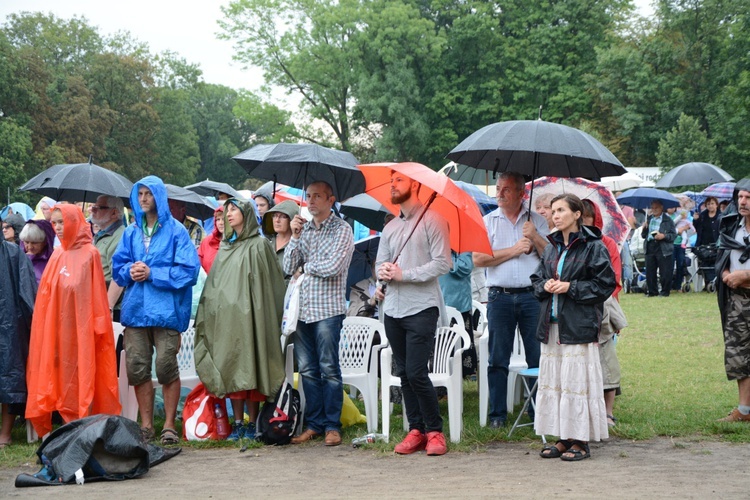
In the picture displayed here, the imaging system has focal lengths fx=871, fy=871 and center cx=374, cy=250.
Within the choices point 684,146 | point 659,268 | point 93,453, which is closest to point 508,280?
point 93,453

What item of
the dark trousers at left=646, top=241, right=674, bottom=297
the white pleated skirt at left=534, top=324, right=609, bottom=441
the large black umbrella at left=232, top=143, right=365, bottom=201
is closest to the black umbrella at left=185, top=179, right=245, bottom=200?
the large black umbrella at left=232, top=143, right=365, bottom=201

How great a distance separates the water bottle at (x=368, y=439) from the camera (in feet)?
21.7

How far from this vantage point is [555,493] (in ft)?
16.8

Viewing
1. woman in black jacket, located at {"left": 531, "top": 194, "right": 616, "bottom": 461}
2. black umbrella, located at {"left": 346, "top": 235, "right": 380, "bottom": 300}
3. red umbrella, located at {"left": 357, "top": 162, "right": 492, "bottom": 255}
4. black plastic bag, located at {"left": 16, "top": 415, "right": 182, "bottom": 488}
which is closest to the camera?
black plastic bag, located at {"left": 16, "top": 415, "right": 182, "bottom": 488}

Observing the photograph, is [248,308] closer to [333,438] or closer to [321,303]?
[321,303]

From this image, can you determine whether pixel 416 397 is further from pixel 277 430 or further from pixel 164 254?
pixel 164 254

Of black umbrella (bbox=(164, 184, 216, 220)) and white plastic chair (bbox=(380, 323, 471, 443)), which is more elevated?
black umbrella (bbox=(164, 184, 216, 220))

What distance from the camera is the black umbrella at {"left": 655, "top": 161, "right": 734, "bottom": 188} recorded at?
1900 cm

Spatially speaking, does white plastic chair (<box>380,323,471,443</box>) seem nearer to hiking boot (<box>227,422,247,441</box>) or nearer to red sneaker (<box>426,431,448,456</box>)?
red sneaker (<box>426,431,448,456</box>)

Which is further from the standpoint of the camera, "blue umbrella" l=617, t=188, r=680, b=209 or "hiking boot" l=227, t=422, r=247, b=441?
"blue umbrella" l=617, t=188, r=680, b=209

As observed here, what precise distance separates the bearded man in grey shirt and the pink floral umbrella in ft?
3.70

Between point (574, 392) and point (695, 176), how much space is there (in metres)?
14.6

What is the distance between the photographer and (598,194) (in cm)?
711

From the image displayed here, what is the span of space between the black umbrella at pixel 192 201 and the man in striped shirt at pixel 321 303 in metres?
3.09
